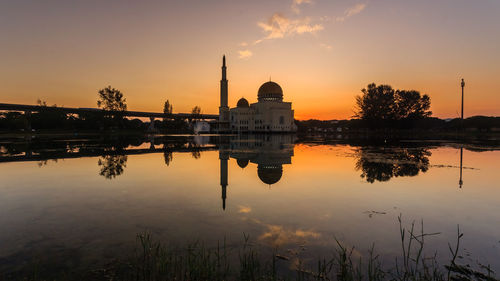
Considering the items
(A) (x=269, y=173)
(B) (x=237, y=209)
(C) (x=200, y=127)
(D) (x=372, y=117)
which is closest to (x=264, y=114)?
(C) (x=200, y=127)

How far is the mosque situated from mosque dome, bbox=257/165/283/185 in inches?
3989

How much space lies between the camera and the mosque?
12038 cm

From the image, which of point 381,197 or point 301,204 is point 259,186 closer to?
point 301,204

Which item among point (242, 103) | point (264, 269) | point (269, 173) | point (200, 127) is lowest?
point (264, 269)

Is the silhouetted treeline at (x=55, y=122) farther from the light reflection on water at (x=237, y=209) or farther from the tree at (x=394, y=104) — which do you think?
the tree at (x=394, y=104)

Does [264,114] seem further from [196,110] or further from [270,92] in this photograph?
[196,110]

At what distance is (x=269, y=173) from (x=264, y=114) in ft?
344

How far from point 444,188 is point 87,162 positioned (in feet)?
81.8

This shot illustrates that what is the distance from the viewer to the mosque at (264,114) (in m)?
120

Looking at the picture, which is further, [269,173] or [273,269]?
[269,173]

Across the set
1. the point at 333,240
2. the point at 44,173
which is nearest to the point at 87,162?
the point at 44,173

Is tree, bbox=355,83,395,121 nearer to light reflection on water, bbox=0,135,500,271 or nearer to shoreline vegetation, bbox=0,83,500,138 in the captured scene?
shoreline vegetation, bbox=0,83,500,138

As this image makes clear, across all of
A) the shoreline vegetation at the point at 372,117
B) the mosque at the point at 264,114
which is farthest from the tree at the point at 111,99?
the mosque at the point at 264,114

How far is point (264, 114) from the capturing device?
121 m
